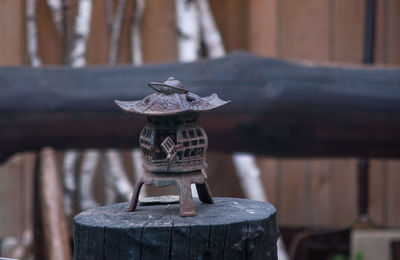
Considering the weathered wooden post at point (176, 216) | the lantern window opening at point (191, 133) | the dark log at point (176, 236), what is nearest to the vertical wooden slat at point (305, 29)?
the weathered wooden post at point (176, 216)

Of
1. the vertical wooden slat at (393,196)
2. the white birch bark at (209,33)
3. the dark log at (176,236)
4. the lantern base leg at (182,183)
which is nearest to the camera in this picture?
the dark log at (176,236)

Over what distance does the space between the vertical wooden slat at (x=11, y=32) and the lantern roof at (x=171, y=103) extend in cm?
285

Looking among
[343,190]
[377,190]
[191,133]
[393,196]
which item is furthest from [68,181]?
[191,133]

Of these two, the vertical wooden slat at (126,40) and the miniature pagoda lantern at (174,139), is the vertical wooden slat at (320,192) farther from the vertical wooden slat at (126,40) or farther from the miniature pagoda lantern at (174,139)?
the miniature pagoda lantern at (174,139)

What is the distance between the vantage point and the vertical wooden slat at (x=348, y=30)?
5.05 m

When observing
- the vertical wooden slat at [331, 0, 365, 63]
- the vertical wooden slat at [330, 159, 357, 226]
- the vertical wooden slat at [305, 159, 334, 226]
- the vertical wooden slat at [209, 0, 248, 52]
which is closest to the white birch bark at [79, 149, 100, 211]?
the vertical wooden slat at [209, 0, 248, 52]

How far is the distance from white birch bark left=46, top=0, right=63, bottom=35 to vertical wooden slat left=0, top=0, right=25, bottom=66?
0.23 meters

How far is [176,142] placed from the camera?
2.21 meters

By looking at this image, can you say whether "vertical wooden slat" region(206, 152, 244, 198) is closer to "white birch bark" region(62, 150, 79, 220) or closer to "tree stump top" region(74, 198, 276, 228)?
"white birch bark" region(62, 150, 79, 220)

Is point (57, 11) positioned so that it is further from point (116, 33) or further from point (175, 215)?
point (175, 215)

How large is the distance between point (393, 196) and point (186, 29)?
6.41 feet

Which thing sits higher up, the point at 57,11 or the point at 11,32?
the point at 57,11

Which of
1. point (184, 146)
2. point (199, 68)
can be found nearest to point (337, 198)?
point (199, 68)

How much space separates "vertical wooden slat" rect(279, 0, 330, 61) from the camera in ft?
16.6
